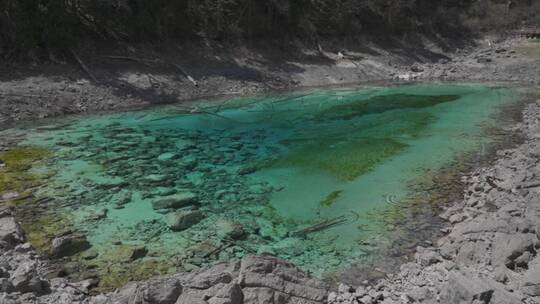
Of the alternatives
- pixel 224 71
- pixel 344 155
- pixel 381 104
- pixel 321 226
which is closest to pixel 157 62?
pixel 224 71

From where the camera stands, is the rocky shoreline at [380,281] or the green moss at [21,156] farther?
the green moss at [21,156]

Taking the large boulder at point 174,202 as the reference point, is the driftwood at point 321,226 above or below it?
below

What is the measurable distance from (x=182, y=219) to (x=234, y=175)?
3492 mm

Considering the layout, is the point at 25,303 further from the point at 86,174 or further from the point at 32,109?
the point at 32,109

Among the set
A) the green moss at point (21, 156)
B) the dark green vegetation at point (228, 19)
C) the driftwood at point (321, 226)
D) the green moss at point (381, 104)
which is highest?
the dark green vegetation at point (228, 19)

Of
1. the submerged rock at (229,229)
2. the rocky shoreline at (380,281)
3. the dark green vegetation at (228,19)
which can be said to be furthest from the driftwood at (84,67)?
the submerged rock at (229,229)

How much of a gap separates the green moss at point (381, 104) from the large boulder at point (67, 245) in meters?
14.1

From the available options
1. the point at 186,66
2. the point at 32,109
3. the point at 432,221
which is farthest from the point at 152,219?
the point at 186,66

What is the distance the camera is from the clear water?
9.02 m

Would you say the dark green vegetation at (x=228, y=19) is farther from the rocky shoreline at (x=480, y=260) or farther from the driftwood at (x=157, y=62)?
the rocky shoreline at (x=480, y=260)

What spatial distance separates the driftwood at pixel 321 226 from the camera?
376 inches

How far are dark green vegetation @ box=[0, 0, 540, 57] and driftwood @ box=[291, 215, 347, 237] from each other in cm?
2089

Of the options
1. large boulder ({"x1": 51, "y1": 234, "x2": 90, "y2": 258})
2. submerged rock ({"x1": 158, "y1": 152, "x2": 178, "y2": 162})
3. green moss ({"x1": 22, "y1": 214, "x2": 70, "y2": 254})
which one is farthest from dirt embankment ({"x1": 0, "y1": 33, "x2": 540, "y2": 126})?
large boulder ({"x1": 51, "y1": 234, "x2": 90, "y2": 258})

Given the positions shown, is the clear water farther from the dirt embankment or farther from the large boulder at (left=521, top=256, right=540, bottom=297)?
the large boulder at (left=521, top=256, right=540, bottom=297)
